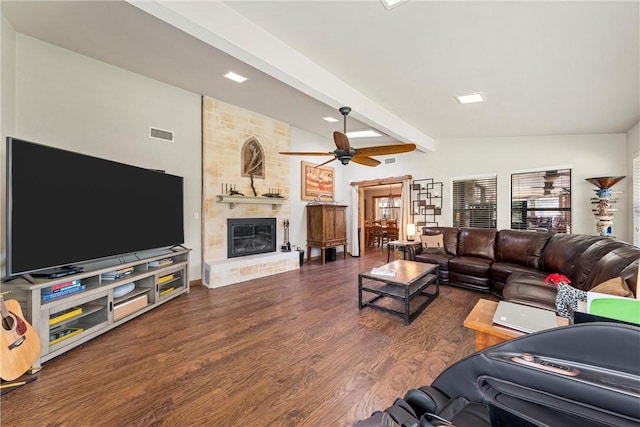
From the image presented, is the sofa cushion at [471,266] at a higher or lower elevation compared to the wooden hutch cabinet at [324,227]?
lower

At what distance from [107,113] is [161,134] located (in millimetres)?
678

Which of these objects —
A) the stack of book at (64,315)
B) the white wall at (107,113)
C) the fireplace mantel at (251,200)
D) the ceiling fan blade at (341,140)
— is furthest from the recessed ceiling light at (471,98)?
the stack of book at (64,315)

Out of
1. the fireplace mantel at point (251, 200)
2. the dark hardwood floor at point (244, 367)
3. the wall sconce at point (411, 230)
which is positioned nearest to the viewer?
the dark hardwood floor at point (244, 367)

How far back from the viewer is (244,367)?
2.07 metres

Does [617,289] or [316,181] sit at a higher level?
[316,181]

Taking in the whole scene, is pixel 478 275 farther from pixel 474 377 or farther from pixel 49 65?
pixel 49 65

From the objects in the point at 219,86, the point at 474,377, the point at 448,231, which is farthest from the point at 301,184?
the point at 474,377

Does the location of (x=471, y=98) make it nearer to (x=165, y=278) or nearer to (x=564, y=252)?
(x=564, y=252)

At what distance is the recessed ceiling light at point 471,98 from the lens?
3312 millimetres

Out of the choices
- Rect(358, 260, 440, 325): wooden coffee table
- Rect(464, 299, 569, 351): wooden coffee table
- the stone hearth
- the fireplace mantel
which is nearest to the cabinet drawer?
the stone hearth

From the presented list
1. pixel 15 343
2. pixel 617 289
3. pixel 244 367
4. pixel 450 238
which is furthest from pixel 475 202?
pixel 15 343

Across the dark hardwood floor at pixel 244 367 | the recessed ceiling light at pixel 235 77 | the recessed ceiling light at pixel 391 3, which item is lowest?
the dark hardwood floor at pixel 244 367

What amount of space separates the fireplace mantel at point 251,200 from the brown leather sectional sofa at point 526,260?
293cm

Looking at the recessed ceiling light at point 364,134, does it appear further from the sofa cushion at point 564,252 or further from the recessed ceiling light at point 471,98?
the sofa cushion at point 564,252
